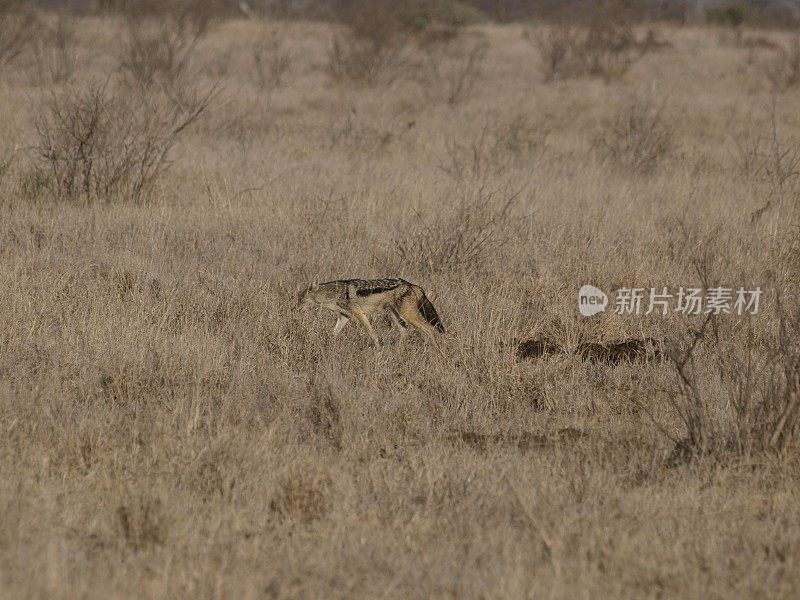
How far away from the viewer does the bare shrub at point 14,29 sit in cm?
1698

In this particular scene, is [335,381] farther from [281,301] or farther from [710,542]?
[710,542]

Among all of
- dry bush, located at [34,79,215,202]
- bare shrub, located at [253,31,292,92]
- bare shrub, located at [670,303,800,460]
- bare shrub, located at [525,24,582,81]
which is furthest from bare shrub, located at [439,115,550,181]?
bare shrub, located at [670,303,800,460]

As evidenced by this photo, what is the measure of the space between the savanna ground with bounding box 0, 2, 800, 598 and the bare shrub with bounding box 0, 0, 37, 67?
4.53 m

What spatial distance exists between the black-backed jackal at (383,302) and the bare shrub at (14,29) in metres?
12.5

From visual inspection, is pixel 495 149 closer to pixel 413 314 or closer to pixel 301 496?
pixel 413 314

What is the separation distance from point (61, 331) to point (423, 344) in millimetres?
2220

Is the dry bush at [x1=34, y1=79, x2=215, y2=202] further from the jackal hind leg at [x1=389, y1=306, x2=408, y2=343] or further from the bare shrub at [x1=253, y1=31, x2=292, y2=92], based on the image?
the bare shrub at [x1=253, y1=31, x2=292, y2=92]

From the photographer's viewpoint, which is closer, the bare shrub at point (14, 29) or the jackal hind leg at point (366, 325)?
the jackal hind leg at point (366, 325)

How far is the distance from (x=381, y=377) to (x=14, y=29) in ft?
49.7

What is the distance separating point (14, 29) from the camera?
1800 centimetres

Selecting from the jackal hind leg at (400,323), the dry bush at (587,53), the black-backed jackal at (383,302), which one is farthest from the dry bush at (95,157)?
the dry bush at (587,53)

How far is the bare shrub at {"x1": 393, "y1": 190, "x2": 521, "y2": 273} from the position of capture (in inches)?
305

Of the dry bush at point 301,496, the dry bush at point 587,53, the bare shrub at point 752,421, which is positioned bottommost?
the dry bush at point 301,496

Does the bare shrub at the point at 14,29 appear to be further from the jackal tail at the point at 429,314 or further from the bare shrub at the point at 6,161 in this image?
the jackal tail at the point at 429,314
